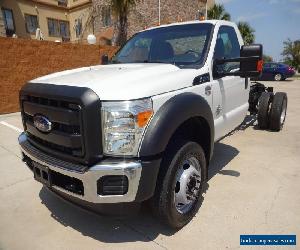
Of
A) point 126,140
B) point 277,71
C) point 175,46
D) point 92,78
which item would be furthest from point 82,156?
point 277,71

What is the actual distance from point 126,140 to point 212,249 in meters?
1.28

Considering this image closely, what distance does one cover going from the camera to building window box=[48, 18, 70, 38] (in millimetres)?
29625

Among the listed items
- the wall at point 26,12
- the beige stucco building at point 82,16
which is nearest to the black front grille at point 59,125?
the beige stucco building at point 82,16

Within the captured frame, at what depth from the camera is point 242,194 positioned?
3492mm

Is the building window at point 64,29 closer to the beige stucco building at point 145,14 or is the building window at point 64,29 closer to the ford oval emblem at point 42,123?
the beige stucco building at point 145,14

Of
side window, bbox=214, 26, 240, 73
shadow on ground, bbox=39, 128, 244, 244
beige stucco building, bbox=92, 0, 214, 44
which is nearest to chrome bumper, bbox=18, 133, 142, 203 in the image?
shadow on ground, bbox=39, 128, 244, 244

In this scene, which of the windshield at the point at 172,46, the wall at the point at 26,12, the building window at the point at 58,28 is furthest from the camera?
the building window at the point at 58,28

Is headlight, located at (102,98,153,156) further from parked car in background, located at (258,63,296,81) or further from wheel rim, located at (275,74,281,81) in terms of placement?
wheel rim, located at (275,74,281,81)

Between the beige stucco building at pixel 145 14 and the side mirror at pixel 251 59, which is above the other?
the beige stucco building at pixel 145 14

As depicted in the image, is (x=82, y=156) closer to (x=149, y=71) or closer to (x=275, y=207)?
(x=149, y=71)

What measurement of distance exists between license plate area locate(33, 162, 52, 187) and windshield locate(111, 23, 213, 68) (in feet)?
5.90

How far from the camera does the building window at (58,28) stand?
29625 mm

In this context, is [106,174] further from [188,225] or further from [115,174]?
[188,225]

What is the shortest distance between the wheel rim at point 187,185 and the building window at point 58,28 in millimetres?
30250
